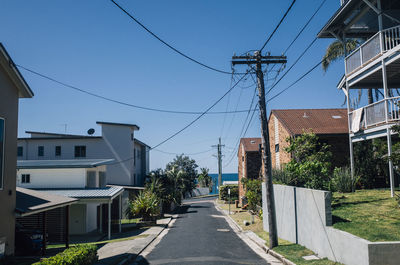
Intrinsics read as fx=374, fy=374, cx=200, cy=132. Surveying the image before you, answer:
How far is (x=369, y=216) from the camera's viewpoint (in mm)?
13203

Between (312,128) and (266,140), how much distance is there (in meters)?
11.1

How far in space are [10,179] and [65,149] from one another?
26.5 m

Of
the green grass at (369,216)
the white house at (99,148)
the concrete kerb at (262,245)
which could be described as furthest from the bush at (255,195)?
the white house at (99,148)

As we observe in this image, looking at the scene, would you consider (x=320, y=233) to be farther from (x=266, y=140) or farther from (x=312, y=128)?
(x=312, y=128)

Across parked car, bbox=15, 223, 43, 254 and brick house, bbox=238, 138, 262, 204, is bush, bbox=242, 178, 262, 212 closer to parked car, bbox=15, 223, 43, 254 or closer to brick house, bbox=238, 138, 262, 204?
brick house, bbox=238, 138, 262, 204

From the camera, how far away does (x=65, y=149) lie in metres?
39.4

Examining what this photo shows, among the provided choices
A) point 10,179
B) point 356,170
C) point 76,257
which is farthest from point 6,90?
point 356,170

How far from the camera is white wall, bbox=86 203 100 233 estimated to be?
25.2 m

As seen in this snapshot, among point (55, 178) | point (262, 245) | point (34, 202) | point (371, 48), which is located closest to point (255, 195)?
point (262, 245)

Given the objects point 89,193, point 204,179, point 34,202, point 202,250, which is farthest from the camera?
point 204,179

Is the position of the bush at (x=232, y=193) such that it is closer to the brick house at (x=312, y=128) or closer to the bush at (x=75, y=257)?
the brick house at (x=312, y=128)

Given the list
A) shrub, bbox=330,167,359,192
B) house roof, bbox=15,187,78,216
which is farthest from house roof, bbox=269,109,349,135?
house roof, bbox=15,187,78,216

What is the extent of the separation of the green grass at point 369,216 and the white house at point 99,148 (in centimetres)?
2697

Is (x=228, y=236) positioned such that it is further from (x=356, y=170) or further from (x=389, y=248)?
(x=389, y=248)
